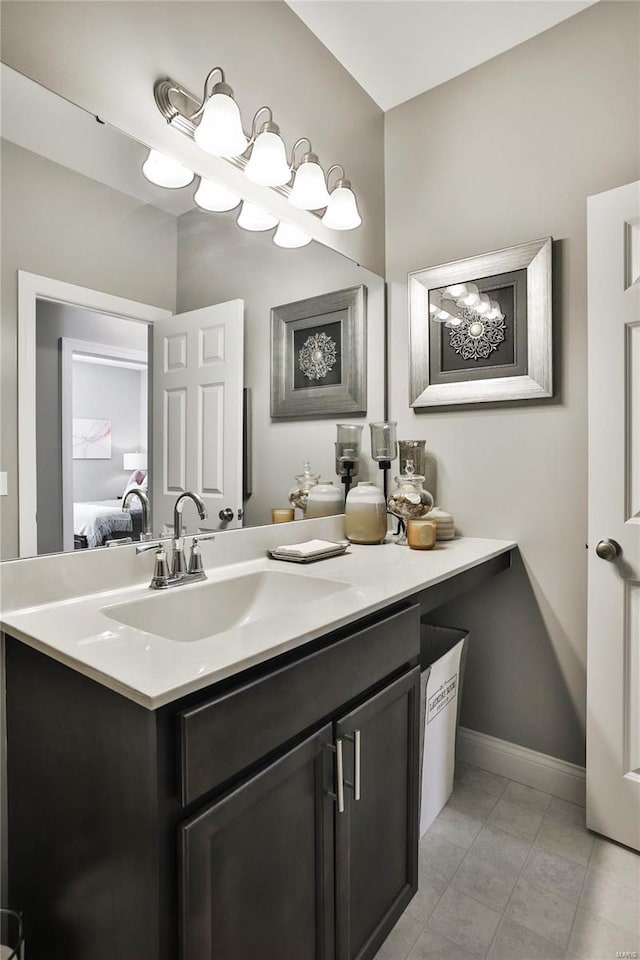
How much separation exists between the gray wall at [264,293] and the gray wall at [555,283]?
16.0 inches

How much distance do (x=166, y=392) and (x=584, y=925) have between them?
5.64ft

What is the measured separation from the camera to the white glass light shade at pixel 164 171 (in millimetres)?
1294

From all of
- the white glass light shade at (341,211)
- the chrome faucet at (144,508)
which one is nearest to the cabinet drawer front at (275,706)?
the chrome faucet at (144,508)

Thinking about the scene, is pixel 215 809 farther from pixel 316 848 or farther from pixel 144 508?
pixel 144 508

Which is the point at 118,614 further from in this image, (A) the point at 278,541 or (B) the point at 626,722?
(B) the point at 626,722

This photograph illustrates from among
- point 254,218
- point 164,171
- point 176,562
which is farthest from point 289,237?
point 176,562

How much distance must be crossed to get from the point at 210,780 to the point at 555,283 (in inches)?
72.1

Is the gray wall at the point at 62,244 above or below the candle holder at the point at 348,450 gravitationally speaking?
above

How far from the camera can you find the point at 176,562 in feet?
4.25

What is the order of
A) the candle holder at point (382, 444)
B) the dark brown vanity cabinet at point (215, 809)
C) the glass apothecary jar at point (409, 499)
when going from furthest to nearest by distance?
the candle holder at point (382, 444) < the glass apothecary jar at point (409, 499) < the dark brown vanity cabinet at point (215, 809)

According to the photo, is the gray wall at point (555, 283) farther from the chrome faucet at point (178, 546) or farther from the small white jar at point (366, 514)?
the chrome faucet at point (178, 546)

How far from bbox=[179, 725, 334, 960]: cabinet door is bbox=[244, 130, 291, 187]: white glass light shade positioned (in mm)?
1518

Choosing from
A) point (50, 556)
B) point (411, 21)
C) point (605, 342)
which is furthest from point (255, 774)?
point (411, 21)

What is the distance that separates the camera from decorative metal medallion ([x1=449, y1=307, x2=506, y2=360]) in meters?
1.92
